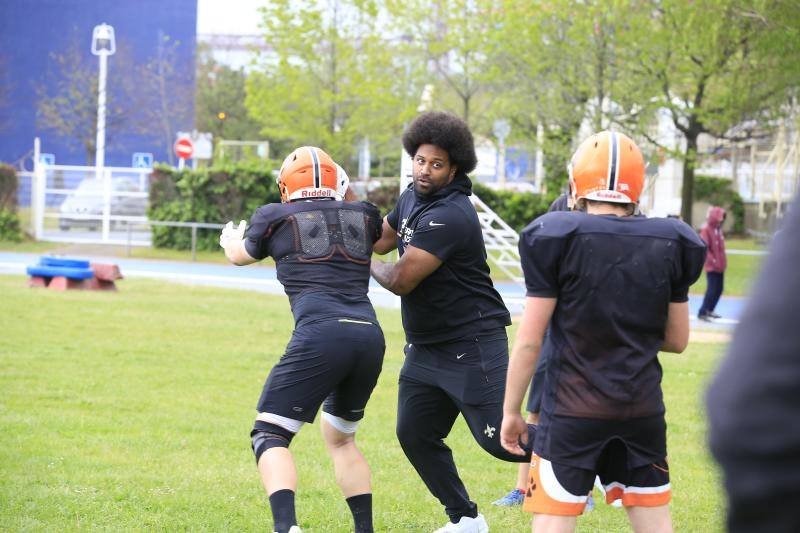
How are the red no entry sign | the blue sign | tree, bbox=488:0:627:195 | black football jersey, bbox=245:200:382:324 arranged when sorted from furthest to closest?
the blue sign, the red no entry sign, tree, bbox=488:0:627:195, black football jersey, bbox=245:200:382:324

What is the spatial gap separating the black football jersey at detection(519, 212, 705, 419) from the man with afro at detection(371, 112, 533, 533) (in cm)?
135

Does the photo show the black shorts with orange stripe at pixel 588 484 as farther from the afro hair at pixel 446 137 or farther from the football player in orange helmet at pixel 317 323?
the afro hair at pixel 446 137

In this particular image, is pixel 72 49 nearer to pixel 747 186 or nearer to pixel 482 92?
pixel 482 92

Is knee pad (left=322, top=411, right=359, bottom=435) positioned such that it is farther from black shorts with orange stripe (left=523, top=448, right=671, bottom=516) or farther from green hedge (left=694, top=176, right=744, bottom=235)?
green hedge (left=694, top=176, right=744, bottom=235)

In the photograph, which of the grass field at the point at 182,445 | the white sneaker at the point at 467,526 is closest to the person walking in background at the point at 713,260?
the grass field at the point at 182,445

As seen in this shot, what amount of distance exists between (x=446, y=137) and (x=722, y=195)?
3474cm

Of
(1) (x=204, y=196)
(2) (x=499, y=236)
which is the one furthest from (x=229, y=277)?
(2) (x=499, y=236)

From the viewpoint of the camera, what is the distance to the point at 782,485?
4.02 feet

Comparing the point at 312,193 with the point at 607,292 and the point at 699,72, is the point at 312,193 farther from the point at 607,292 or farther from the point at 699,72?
the point at 699,72

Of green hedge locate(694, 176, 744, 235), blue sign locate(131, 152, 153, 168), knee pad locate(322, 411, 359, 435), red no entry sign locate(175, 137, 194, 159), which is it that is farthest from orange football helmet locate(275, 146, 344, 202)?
blue sign locate(131, 152, 153, 168)

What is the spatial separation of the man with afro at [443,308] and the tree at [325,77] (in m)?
27.1

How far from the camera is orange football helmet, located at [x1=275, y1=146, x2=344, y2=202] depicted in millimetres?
5328

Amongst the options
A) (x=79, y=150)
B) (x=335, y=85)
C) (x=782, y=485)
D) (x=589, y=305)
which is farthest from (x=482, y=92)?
(x=782, y=485)

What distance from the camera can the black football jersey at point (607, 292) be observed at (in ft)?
12.5
